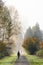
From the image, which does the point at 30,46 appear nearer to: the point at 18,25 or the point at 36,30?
the point at 18,25

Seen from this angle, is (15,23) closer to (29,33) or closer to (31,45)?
(31,45)

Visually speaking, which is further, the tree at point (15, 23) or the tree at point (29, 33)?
the tree at point (29, 33)

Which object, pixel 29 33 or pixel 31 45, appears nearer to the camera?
pixel 31 45

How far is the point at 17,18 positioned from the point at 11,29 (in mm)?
3432

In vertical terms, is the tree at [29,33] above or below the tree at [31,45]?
above

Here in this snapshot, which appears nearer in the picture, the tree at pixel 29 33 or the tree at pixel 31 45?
the tree at pixel 31 45

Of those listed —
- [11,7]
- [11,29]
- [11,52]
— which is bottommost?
[11,52]

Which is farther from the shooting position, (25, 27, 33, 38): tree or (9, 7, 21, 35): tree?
(25, 27, 33, 38): tree

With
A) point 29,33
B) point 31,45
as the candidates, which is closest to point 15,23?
point 31,45

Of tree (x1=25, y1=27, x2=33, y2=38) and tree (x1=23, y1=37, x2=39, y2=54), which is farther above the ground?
tree (x1=25, y1=27, x2=33, y2=38)

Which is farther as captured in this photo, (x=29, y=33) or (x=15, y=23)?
(x=29, y=33)

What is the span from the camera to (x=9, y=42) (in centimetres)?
6369

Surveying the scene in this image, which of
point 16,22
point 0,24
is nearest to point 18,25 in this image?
point 16,22

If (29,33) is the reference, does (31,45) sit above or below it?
below
